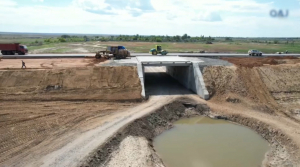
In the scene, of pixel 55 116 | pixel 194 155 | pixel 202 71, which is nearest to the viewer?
pixel 194 155

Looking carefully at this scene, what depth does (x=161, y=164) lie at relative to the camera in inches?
593

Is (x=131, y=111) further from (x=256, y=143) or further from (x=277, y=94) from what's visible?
(x=277, y=94)

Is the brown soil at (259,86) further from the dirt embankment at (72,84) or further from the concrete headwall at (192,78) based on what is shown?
the dirt embankment at (72,84)

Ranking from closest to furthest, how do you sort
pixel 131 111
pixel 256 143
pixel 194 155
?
pixel 194 155 < pixel 256 143 < pixel 131 111

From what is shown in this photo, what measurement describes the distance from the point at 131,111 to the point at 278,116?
14.0m

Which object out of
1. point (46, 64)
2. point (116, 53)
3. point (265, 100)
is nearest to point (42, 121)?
point (46, 64)

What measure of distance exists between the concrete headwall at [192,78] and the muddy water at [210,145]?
5.51 meters

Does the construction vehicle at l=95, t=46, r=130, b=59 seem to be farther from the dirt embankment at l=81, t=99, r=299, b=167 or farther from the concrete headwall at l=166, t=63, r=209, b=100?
the dirt embankment at l=81, t=99, r=299, b=167

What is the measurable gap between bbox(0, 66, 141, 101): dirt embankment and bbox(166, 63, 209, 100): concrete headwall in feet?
23.0

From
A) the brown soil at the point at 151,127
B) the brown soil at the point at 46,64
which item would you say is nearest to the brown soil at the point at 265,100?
the brown soil at the point at 151,127

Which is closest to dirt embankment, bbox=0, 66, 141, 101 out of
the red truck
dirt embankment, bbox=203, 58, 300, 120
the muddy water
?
the muddy water

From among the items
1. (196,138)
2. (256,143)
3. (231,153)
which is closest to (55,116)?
(196,138)

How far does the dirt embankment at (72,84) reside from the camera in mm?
24781

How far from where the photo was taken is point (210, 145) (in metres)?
18.1
